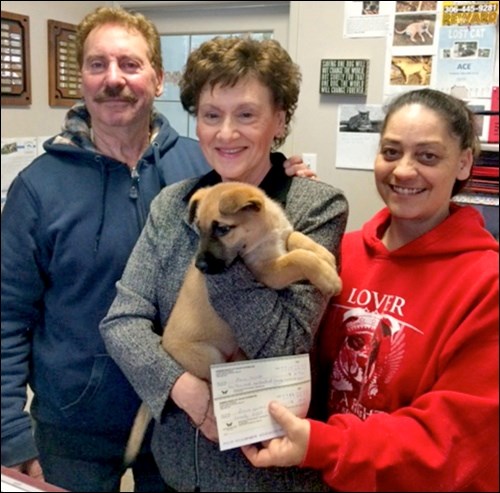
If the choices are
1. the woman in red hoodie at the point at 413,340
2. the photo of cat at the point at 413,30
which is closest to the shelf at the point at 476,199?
the woman in red hoodie at the point at 413,340

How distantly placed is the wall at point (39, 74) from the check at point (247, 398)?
19.5 inches

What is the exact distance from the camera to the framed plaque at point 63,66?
101 centimetres

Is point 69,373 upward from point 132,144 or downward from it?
downward

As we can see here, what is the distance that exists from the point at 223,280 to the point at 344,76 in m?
0.41

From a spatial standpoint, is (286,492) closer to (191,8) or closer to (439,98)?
(439,98)

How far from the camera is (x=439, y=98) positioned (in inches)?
34.9

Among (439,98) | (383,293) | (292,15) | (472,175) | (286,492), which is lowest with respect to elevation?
(286,492)

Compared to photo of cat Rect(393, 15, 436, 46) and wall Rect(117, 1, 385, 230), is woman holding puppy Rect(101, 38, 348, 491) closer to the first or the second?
wall Rect(117, 1, 385, 230)

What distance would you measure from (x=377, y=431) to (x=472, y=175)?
401mm

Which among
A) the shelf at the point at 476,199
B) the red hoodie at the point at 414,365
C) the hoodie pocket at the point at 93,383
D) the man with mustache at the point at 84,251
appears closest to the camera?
the red hoodie at the point at 414,365

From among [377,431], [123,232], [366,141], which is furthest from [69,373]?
[366,141]

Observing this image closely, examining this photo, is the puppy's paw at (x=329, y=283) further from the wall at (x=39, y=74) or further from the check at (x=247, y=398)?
the wall at (x=39, y=74)

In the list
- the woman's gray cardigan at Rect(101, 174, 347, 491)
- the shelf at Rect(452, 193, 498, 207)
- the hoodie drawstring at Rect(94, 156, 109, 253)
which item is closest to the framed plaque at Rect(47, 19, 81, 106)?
the hoodie drawstring at Rect(94, 156, 109, 253)

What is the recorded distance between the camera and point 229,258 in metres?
0.94
